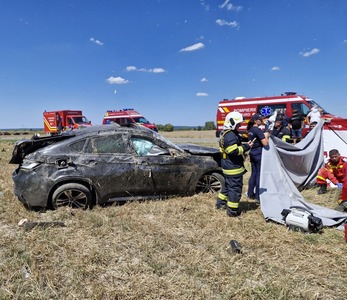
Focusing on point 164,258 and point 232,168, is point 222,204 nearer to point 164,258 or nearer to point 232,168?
point 232,168

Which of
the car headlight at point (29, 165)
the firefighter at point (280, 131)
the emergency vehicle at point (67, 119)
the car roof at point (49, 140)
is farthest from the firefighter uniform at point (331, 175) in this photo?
the emergency vehicle at point (67, 119)

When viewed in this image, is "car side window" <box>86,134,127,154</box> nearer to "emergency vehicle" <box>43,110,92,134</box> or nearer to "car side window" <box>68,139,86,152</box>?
"car side window" <box>68,139,86,152</box>

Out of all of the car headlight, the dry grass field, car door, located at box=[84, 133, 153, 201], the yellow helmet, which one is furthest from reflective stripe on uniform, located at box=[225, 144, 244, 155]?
the car headlight

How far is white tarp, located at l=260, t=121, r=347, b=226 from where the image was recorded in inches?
177

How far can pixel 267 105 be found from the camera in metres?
16.3

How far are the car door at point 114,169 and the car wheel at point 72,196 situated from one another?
217 mm

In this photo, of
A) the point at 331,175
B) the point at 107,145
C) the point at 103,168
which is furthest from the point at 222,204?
the point at 331,175

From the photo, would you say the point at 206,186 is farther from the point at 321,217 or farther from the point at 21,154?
the point at 21,154

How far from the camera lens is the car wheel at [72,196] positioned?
4.71 metres

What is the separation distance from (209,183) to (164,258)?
2.72m

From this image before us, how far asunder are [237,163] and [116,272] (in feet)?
8.53

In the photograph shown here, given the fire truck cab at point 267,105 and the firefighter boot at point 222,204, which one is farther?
the fire truck cab at point 267,105

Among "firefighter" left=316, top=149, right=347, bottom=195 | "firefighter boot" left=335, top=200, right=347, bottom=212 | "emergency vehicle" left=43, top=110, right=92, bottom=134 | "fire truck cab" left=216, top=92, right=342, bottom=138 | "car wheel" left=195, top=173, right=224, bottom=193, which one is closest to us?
"firefighter boot" left=335, top=200, right=347, bottom=212

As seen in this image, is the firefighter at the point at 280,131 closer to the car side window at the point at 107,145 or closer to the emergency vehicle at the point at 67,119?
the car side window at the point at 107,145
